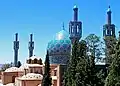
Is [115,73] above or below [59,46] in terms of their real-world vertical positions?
below

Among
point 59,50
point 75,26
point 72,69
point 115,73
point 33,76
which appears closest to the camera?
point 115,73

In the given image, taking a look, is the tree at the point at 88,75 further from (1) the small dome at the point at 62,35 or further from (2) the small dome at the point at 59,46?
(1) the small dome at the point at 62,35

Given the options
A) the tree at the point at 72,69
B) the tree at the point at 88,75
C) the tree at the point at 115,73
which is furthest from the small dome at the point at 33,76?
the tree at the point at 115,73

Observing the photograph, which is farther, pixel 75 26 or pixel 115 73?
pixel 75 26

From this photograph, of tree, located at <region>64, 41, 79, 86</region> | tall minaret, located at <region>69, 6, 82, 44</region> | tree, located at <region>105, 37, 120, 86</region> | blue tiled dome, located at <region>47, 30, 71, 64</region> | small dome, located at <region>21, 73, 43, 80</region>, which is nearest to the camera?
tree, located at <region>105, 37, 120, 86</region>

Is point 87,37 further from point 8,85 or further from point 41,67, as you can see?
point 8,85

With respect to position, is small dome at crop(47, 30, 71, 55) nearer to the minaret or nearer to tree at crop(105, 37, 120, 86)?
the minaret

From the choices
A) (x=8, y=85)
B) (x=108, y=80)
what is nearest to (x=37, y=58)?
(x=8, y=85)

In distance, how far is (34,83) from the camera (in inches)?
1249

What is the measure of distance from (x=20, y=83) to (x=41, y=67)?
11.7 feet

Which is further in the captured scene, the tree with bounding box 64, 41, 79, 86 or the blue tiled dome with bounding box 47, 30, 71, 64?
the blue tiled dome with bounding box 47, 30, 71, 64

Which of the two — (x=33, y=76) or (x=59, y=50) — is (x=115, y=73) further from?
(x=59, y=50)

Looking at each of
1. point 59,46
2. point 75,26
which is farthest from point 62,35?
point 75,26

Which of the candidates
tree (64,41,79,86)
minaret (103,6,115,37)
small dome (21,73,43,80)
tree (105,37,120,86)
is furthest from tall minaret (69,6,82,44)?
tree (105,37,120,86)
